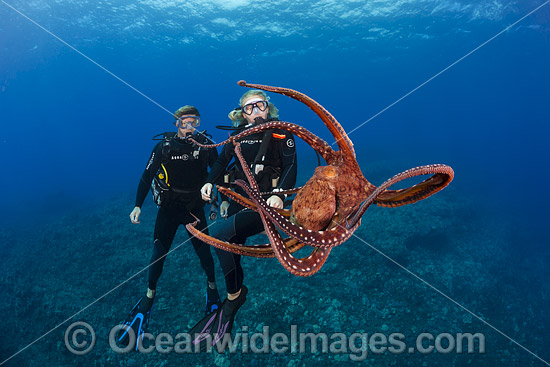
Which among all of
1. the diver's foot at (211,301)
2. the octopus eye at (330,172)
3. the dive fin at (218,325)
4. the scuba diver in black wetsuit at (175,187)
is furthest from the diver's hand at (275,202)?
the diver's foot at (211,301)

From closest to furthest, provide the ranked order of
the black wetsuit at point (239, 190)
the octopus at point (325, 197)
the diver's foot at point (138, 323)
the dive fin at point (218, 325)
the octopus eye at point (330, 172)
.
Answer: the octopus at point (325, 197)
the octopus eye at point (330, 172)
the black wetsuit at point (239, 190)
the dive fin at point (218, 325)
the diver's foot at point (138, 323)

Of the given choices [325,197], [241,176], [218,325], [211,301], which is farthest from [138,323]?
[325,197]

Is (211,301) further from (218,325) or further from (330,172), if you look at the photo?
(330,172)

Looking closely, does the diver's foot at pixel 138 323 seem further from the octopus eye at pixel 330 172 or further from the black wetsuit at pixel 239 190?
the octopus eye at pixel 330 172

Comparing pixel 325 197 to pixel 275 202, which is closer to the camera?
pixel 325 197

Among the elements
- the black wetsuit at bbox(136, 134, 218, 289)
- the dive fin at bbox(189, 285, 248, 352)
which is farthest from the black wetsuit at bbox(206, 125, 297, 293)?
the black wetsuit at bbox(136, 134, 218, 289)

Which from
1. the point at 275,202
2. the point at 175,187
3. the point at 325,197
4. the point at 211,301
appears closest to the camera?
the point at 325,197

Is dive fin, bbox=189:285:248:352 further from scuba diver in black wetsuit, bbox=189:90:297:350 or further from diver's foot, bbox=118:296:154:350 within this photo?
diver's foot, bbox=118:296:154:350

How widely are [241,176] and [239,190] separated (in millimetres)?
487

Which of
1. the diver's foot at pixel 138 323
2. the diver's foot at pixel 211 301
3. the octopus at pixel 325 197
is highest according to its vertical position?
the octopus at pixel 325 197

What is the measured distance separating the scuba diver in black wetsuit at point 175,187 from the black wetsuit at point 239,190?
31.6 inches

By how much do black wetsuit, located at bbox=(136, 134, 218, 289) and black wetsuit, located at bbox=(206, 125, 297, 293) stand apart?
0.78 m

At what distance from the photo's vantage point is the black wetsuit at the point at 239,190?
2885 millimetres

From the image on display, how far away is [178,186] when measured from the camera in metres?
4.62
